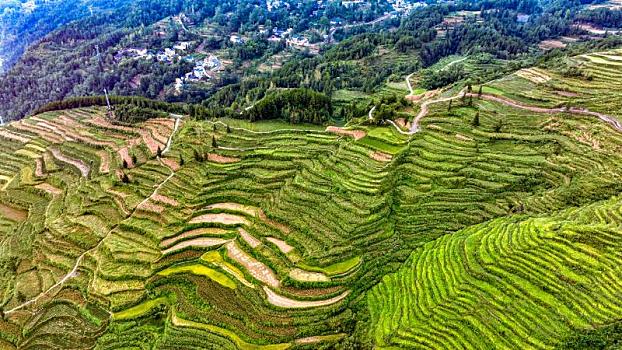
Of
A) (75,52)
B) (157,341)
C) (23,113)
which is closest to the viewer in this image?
(157,341)

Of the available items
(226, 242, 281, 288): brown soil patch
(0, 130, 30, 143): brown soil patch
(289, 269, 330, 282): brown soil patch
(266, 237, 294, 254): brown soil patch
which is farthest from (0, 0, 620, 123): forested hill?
(289, 269, 330, 282): brown soil patch

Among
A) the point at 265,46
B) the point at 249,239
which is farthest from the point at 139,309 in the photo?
the point at 265,46

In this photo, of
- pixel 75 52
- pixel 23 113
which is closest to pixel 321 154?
pixel 23 113

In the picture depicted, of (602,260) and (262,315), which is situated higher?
(602,260)

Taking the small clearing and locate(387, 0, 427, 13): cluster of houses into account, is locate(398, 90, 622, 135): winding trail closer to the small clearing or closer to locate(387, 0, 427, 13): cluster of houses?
the small clearing

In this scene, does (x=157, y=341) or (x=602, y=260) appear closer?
(x=602, y=260)

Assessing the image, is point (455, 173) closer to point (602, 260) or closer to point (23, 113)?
point (602, 260)

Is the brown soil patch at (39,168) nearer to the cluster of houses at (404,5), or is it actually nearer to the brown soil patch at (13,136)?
the brown soil patch at (13,136)

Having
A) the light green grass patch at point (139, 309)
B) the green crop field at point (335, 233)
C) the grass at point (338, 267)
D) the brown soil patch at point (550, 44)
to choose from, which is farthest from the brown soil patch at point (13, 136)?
the brown soil patch at point (550, 44)
